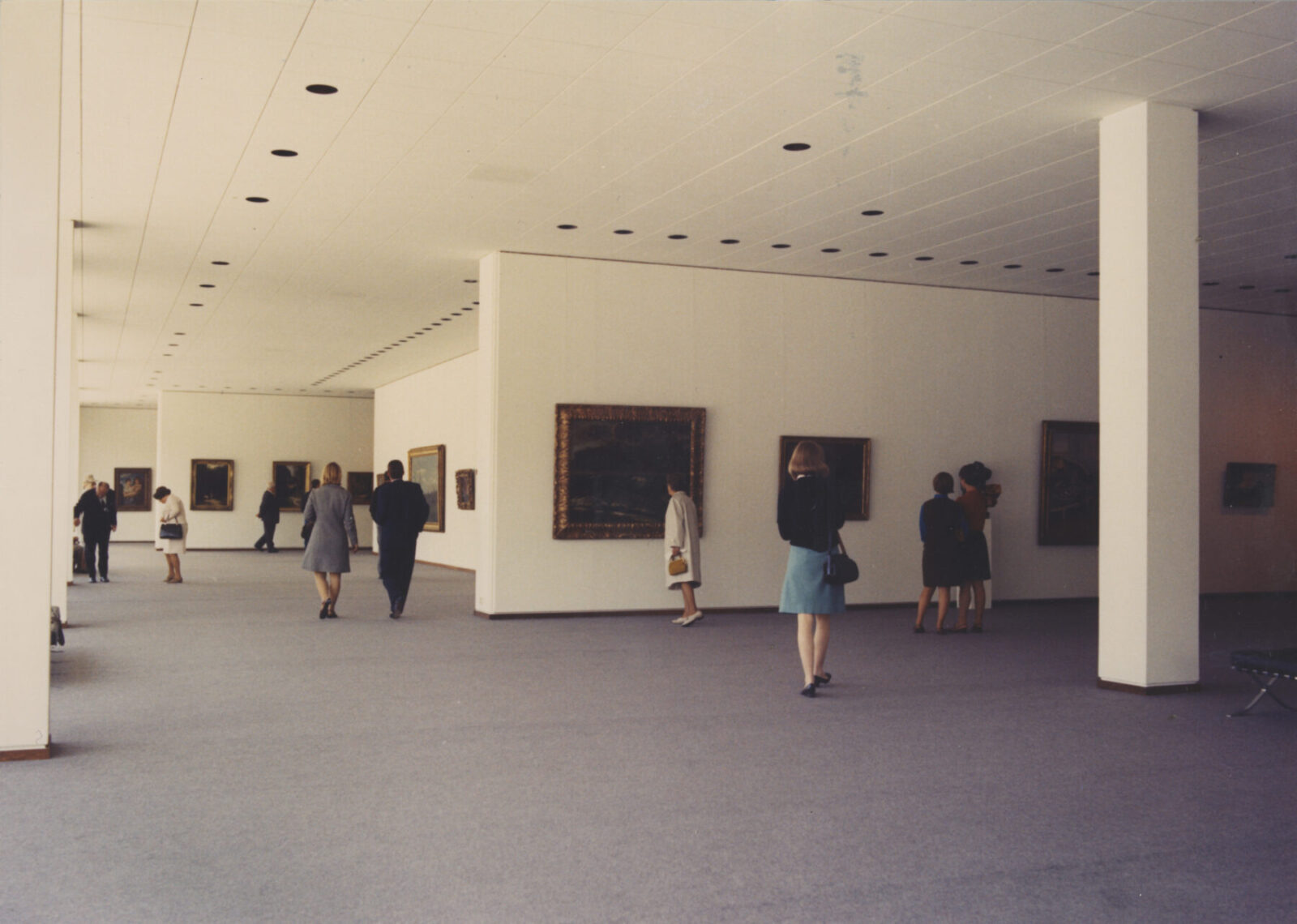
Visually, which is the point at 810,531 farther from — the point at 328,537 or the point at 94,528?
the point at 94,528

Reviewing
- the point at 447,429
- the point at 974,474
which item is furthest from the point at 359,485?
the point at 974,474

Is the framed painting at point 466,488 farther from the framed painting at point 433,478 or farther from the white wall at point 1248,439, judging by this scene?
the white wall at point 1248,439

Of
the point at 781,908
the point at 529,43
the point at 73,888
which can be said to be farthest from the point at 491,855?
the point at 529,43

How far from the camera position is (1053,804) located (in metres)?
5.57

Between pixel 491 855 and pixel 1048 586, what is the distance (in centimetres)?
1329

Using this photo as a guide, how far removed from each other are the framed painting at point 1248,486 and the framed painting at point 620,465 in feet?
27.7

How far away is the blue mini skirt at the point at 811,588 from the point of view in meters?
8.37

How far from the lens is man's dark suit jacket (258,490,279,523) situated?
100ft

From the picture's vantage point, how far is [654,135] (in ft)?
31.8

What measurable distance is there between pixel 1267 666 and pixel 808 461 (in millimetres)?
3312

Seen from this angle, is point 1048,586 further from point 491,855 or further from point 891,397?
point 491,855

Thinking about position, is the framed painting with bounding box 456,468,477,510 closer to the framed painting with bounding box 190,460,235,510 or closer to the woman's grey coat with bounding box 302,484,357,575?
the woman's grey coat with bounding box 302,484,357,575

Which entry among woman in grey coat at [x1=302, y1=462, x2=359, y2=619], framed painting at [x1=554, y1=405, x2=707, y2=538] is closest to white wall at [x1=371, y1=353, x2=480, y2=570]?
woman in grey coat at [x1=302, y1=462, x2=359, y2=619]

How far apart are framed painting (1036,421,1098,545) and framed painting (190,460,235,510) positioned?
23682 millimetres
